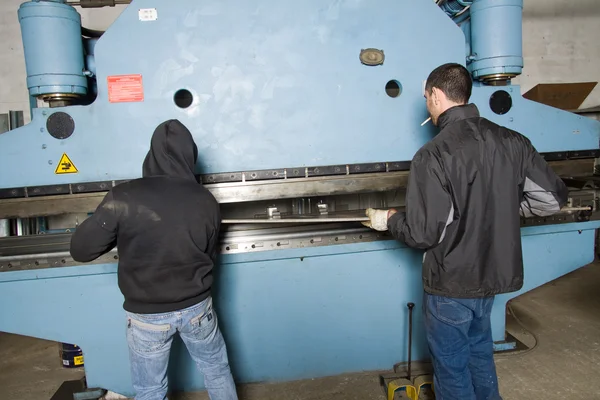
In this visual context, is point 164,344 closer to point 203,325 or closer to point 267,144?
point 203,325

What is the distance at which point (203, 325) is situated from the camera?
→ 3.95 ft

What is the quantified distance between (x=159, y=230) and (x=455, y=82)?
35.2 inches

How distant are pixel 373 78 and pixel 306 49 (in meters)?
0.26

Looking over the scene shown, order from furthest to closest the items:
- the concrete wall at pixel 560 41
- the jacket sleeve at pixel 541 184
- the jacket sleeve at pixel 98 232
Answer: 1. the concrete wall at pixel 560 41
2. the jacket sleeve at pixel 541 184
3. the jacket sleeve at pixel 98 232

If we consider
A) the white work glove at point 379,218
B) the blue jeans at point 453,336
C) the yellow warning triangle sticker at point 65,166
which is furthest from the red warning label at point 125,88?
the blue jeans at point 453,336

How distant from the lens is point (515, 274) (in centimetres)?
115

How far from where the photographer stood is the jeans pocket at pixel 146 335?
114 centimetres

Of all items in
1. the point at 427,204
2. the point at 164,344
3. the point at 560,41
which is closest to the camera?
the point at 427,204

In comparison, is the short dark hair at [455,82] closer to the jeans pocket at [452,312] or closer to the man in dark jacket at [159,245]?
the jeans pocket at [452,312]

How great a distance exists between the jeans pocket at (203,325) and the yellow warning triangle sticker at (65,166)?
25.5 inches

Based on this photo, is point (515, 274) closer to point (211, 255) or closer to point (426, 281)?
point (426, 281)

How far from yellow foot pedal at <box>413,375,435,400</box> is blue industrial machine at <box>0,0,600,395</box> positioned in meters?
0.14

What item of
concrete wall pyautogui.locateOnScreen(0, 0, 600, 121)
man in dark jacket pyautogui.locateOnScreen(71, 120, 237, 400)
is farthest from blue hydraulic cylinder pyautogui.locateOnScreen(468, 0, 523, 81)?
concrete wall pyautogui.locateOnScreen(0, 0, 600, 121)

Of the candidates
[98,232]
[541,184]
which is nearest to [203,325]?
[98,232]
